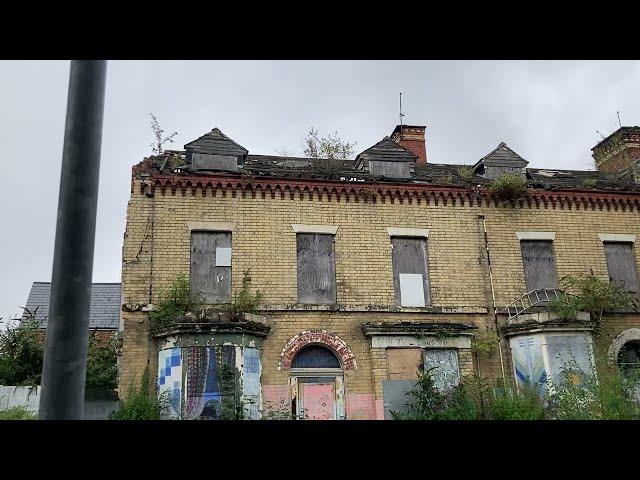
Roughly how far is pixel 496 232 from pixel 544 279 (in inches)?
73.4

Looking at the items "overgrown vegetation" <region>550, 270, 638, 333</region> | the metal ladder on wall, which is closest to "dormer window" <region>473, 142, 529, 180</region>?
"overgrown vegetation" <region>550, 270, 638, 333</region>

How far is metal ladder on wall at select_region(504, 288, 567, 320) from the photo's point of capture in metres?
17.8

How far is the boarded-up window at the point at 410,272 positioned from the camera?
17.6 metres

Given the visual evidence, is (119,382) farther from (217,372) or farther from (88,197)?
(88,197)

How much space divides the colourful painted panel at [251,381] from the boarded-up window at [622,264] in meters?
10.5

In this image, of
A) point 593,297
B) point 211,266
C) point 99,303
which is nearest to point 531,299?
point 593,297

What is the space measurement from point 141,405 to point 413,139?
1242 cm

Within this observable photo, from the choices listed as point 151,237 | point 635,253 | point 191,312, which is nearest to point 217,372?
point 191,312

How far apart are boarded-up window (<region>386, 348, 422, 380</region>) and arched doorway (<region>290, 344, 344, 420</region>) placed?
1.27 meters

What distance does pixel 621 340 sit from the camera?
17.9m

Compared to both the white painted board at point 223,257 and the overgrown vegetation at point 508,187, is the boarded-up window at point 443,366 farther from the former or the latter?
the white painted board at point 223,257

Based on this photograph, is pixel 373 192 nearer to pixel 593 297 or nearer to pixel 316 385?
pixel 316 385

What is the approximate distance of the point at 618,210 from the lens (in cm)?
1975

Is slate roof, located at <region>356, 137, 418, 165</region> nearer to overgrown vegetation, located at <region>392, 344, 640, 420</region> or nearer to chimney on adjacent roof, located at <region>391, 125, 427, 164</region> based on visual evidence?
chimney on adjacent roof, located at <region>391, 125, 427, 164</region>
